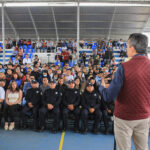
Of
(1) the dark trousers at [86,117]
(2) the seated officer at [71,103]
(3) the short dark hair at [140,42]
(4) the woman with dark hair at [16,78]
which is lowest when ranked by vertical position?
(1) the dark trousers at [86,117]

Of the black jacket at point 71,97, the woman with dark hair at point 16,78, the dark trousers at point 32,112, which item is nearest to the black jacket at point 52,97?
the black jacket at point 71,97

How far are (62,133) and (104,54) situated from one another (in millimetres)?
10339

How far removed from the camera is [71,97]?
4.68m

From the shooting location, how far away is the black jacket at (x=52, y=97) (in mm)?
4535

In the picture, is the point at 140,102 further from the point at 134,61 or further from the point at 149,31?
the point at 149,31

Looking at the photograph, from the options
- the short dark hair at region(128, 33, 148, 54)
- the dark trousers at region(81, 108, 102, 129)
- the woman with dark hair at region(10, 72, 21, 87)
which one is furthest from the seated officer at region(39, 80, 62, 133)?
the short dark hair at region(128, 33, 148, 54)

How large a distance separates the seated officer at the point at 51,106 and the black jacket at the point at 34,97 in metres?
0.20

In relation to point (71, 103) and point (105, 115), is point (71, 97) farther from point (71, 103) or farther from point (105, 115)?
point (105, 115)

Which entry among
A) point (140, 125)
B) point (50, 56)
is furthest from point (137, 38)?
point (50, 56)

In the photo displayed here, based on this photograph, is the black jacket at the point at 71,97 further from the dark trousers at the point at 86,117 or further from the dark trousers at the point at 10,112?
the dark trousers at the point at 10,112

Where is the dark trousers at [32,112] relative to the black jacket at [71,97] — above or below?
below

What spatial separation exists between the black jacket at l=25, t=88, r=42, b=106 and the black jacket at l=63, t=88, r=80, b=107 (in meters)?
0.78

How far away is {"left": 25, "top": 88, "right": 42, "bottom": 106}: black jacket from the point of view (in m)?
4.61

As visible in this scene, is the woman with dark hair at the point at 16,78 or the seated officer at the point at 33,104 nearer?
the seated officer at the point at 33,104
